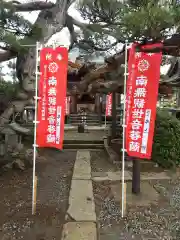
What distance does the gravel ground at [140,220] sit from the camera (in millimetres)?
3682

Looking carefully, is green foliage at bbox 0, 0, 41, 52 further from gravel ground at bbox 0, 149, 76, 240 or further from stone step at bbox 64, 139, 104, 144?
stone step at bbox 64, 139, 104, 144

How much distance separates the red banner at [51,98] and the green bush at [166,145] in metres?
3.80

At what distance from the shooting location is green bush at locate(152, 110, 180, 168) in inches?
290

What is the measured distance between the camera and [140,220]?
162 inches

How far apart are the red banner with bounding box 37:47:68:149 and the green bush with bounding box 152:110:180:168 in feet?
12.5

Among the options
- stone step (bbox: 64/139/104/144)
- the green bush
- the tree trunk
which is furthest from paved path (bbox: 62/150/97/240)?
stone step (bbox: 64/139/104/144)

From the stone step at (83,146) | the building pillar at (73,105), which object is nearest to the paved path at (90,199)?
the stone step at (83,146)

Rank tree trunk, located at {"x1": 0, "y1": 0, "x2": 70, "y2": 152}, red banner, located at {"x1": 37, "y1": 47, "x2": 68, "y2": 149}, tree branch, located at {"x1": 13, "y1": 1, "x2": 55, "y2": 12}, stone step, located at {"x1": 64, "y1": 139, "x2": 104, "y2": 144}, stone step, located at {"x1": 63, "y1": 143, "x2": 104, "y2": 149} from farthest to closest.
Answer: stone step, located at {"x1": 64, "y1": 139, "x2": 104, "y2": 144}
stone step, located at {"x1": 63, "y1": 143, "x2": 104, "y2": 149}
tree trunk, located at {"x1": 0, "y1": 0, "x2": 70, "y2": 152}
tree branch, located at {"x1": 13, "y1": 1, "x2": 55, "y2": 12}
red banner, located at {"x1": 37, "y1": 47, "x2": 68, "y2": 149}

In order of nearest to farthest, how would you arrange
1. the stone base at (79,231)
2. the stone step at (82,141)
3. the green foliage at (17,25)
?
the stone base at (79,231) < the green foliage at (17,25) < the stone step at (82,141)

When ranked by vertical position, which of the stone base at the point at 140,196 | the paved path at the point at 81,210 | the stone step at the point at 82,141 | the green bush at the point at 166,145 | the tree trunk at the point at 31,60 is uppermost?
the tree trunk at the point at 31,60

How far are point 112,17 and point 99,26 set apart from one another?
343 mm

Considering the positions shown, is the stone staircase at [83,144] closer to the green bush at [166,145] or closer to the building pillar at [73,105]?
the green bush at [166,145]

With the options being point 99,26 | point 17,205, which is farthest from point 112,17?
point 17,205

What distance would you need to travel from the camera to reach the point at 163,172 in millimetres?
6992
